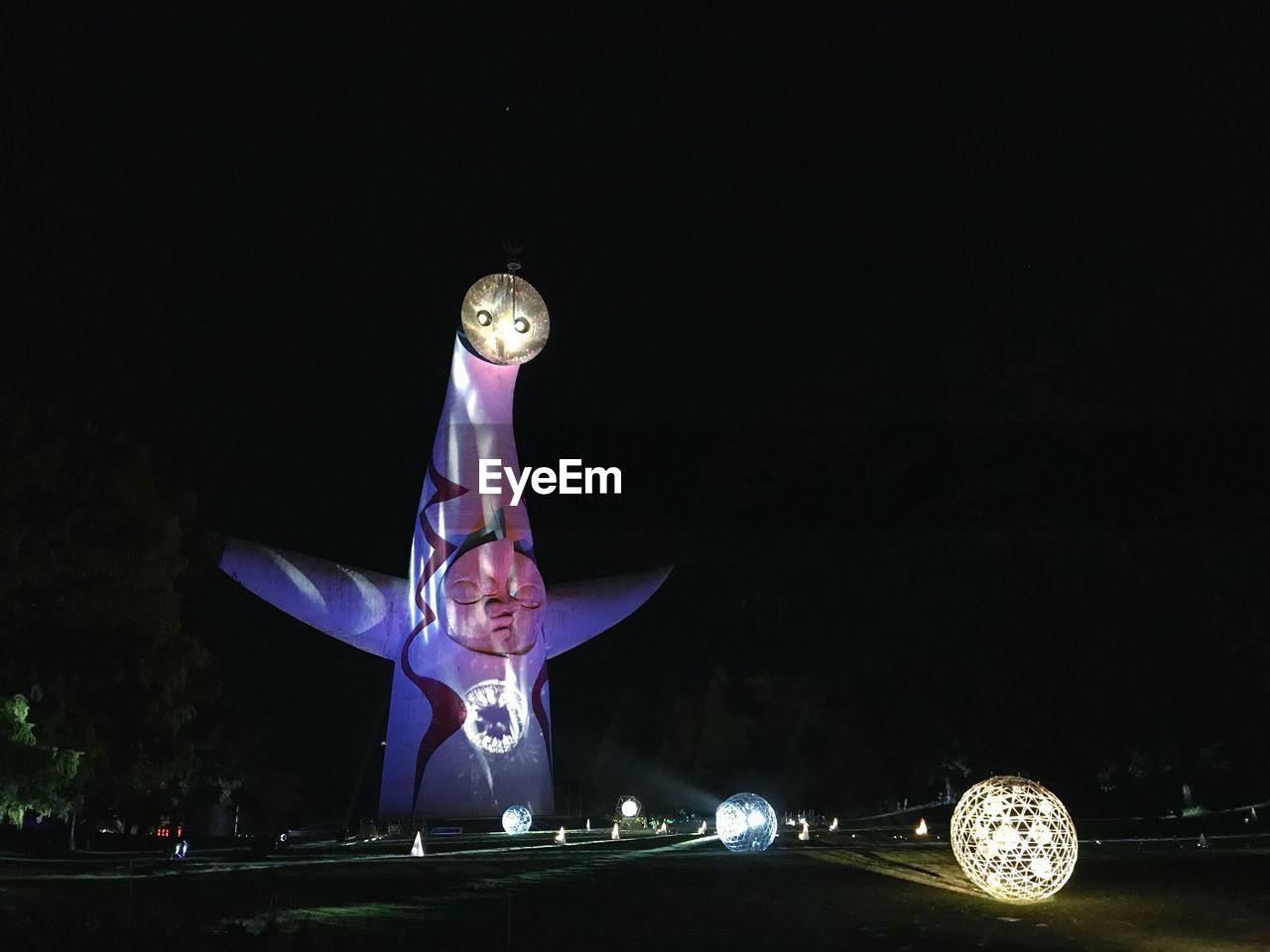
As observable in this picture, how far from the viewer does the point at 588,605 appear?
50.4 meters

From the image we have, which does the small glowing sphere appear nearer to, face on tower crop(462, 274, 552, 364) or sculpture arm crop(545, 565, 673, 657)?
sculpture arm crop(545, 565, 673, 657)

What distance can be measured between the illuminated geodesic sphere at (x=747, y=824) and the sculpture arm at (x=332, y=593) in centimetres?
2840

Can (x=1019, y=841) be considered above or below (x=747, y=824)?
below

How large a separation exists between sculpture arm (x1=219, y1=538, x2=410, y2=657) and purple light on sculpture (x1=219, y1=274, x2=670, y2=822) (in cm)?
221

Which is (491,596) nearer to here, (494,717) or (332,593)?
(494,717)

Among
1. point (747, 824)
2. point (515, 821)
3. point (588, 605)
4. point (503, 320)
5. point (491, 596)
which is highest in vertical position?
point (503, 320)

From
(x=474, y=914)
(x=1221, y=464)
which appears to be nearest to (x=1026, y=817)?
(x=474, y=914)

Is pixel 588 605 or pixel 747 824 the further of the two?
pixel 588 605

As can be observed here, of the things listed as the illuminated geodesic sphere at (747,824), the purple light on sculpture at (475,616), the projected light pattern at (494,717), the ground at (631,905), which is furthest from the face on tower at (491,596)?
the ground at (631,905)

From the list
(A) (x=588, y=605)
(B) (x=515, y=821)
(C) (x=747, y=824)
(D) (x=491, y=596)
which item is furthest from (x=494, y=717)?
(C) (x=747, y=824)

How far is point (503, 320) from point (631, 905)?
32.2 metres

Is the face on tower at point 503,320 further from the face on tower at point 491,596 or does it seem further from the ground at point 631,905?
the ground at point 631,905

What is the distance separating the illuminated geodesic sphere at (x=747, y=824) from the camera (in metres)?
20.0

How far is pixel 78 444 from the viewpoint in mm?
17656
